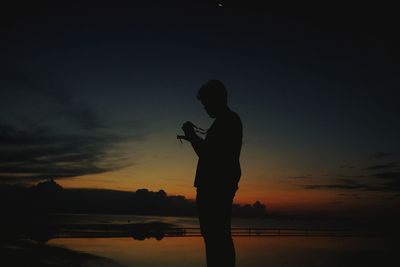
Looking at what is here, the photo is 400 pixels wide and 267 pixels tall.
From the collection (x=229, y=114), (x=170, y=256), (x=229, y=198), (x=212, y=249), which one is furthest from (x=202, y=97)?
(x=170, y=256)

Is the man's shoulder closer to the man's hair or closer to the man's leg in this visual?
the man's hair

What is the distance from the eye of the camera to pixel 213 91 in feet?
9.05

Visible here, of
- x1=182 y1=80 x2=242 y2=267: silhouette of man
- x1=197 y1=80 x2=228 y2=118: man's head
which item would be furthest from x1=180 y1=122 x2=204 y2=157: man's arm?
x1=197 y1=80 x2=228 y2=118: man's head

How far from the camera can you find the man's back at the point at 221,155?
8.50 feet

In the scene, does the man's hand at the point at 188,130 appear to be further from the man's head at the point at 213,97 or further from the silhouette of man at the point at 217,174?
the man's head at the point at 213,97

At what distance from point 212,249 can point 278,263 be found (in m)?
21.5

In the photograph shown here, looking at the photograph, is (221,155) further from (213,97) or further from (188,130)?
(213,97)

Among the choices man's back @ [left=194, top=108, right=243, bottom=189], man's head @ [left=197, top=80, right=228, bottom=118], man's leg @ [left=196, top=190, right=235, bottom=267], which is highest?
man's head @ [left=197, top=80, right=228, bottom=118]

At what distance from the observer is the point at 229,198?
2.60m

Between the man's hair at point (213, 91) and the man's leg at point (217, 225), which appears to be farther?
the man's hair at point (213, 91)

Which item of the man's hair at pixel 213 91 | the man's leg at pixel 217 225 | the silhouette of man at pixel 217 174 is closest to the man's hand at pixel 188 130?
the silhouette of man at pixel 217 174

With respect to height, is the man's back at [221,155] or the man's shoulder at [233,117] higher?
the man's shoulder at [233,117]

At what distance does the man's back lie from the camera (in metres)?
2.59

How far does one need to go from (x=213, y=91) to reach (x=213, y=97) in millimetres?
45
